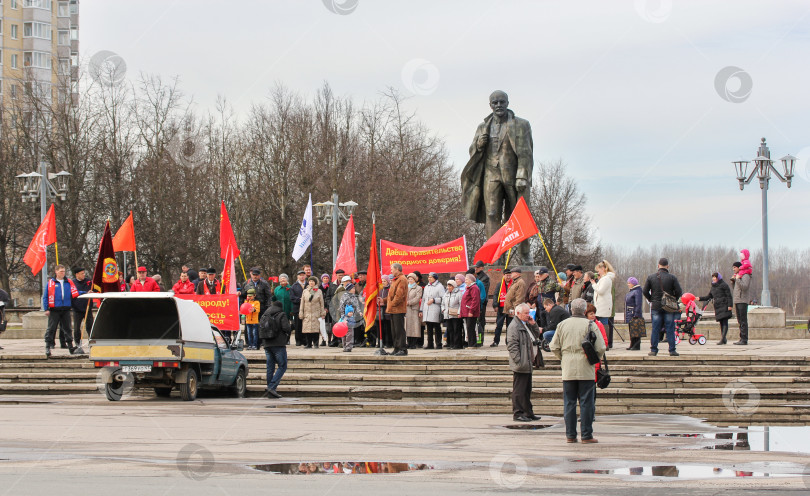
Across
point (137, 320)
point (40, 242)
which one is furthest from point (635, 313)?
point (40, 242)

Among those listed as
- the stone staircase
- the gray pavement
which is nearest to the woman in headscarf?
the stone staircase

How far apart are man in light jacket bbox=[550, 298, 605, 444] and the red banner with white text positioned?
11.1 metres

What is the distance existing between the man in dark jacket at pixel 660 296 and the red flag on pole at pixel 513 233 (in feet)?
13.7

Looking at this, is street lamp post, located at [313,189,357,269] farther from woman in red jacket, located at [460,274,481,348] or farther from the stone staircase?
the stone staircase

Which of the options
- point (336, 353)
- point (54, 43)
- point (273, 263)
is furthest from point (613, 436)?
point (54, 43)

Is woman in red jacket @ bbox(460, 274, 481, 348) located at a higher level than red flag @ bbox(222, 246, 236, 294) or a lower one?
lower

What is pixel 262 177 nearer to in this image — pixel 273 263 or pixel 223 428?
pixel 273 263

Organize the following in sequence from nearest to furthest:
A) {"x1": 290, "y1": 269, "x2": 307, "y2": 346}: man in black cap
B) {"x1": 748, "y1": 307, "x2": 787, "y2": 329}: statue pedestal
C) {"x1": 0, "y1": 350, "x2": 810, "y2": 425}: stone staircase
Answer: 1. {"x1": 0, "y1": 350, "x2": 810, "y2": 425}: stone staircase
2. {"x1": 290, "y1": 269, "x2": 307, "y2": 346}: man in black cap
3. {"x1": 748, "y1": 307, "x2": 787, "y2": 329}: statue pedestal

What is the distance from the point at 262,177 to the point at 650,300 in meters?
41.0

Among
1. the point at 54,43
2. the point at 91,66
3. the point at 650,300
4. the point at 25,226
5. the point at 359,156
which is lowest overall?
the point at 650,300

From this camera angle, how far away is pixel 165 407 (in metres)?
16.5

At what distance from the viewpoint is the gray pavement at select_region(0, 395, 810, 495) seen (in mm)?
8867

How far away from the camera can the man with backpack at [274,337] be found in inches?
699

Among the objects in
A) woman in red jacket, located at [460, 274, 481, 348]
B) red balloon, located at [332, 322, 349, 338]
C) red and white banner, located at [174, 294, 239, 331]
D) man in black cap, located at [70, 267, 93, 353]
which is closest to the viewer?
woman in red jacket, located at [460, 274, 481, 348]
